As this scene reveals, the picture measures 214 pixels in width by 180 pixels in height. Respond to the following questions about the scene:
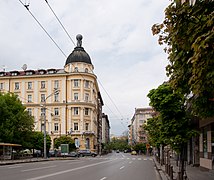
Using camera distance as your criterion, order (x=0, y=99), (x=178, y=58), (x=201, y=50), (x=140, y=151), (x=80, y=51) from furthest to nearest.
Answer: (x=140, y=151)
(x=80, y=51)
(x=0, y=99)
(x=178, y=58)
(x=201, y=50)

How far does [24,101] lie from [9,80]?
749 cm

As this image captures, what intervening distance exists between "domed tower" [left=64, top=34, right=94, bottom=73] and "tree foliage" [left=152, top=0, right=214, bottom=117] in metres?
81.3

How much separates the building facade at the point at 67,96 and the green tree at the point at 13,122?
2983cm

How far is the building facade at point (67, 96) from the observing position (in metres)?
90.4

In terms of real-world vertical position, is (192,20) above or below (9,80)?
below

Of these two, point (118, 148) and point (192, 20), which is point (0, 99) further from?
point (118, 148)

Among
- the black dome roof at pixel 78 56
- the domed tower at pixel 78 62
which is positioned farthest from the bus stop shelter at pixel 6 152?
the black dome roof at pixel 78 56

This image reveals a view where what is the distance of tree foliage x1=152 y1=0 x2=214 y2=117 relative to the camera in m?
5.75

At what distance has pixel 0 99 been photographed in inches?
2125

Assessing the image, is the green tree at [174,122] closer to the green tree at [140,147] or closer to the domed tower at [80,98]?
the domed tower at [80,98]

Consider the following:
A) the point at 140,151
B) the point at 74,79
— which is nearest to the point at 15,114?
the point at 74,79

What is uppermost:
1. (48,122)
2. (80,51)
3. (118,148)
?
(80,51)

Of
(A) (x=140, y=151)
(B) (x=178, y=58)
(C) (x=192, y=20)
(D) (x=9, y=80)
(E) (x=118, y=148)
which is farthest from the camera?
(E) (x=118, y=148)

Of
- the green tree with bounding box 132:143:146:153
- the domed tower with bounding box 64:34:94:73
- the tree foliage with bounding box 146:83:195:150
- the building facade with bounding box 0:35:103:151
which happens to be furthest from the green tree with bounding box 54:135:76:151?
the tree foliage with bounding box 146:83:195:150
